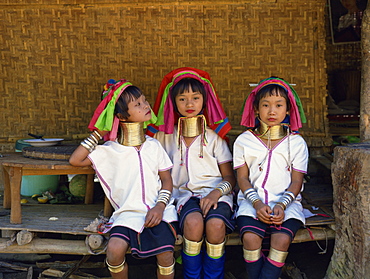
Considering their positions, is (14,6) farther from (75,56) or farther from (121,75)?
(121,75)

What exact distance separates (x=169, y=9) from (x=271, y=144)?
2.29m

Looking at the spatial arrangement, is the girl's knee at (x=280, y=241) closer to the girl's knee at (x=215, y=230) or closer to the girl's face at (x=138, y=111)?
the girl's knee at (x=215, y=230)

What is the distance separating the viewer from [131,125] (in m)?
3.04

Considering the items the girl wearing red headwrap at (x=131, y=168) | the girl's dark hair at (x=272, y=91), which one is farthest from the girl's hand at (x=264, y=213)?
the girl's dark hair at (x=272, y=91)

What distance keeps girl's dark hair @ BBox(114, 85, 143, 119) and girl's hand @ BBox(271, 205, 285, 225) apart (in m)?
1.41

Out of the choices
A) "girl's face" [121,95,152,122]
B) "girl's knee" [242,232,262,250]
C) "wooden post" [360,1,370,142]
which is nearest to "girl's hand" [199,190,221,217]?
"girl's knee" [242,232,262,250]

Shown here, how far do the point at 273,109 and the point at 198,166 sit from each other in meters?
0.82

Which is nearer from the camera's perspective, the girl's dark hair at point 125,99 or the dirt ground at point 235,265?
the girl's dark hair at point 125,99

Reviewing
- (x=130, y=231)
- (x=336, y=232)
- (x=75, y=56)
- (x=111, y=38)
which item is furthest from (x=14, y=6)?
(x=336, y=232)

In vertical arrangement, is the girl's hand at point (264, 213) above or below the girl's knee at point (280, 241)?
above

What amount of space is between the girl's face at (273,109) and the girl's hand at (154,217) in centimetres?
116

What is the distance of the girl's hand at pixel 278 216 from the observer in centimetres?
276

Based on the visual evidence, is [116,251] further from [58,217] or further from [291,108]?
[291,108]

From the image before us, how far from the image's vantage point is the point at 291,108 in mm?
3145
